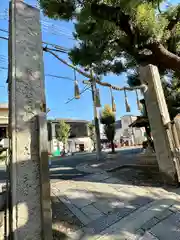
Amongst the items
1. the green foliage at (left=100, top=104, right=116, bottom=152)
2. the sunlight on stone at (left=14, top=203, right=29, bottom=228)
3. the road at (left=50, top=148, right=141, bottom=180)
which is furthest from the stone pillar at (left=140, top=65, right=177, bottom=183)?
the green foliage at (left=100, top=104, right=116, bottom=152)

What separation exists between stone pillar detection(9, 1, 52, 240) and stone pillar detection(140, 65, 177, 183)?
330cm

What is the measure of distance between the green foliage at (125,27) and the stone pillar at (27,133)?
5.28ft

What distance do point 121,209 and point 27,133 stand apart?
6.73 feet

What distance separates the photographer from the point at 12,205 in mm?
2090

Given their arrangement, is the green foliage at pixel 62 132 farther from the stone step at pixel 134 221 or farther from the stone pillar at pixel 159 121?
the stone step at pixel 134 221

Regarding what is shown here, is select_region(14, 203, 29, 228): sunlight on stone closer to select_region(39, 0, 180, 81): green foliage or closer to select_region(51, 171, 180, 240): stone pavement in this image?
select_region(51, 171, 180, 240): stone pavement

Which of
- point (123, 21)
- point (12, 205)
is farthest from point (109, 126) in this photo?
point (12, 205)

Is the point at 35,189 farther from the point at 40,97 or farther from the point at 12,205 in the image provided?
the point at 40,97

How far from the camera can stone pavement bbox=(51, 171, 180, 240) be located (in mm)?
2362

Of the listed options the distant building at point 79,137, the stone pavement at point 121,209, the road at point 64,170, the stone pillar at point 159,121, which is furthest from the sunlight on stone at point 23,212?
the distant building at point 79,137

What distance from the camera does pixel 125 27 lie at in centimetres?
402

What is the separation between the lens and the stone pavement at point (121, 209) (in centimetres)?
236

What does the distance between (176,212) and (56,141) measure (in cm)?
1995

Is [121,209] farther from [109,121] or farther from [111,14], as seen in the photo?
[109,121]
